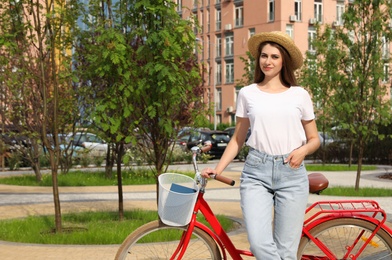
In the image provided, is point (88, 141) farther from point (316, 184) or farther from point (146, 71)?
point (316, 184)

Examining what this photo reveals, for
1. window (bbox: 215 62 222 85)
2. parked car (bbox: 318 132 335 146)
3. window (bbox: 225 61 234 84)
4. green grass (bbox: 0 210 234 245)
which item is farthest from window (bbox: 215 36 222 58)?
green grass (bbox: 0 210 234 245)

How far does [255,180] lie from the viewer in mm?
5020

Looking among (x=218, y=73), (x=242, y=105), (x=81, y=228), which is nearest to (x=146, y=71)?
(x=81, y=228)

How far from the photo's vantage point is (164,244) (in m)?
5.60

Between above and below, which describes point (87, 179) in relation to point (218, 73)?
below

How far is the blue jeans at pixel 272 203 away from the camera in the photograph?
4.94 m

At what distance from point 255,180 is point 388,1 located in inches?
479

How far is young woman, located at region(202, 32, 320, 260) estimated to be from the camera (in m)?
4.96

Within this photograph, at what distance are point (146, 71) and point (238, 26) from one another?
191 feet

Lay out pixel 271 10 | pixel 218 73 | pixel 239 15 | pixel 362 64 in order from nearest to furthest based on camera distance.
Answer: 1. pixel 362 64
2. pixel 271 10
3. pixel 239 15
4. pixel 218 73

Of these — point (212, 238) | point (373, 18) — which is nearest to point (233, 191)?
point (373, 18)

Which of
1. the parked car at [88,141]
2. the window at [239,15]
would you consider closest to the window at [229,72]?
the window at [239,15]

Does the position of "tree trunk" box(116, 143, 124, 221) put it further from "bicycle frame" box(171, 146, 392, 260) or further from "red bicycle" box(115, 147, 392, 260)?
"bicycle frame" box(171, 146, 392, 260)

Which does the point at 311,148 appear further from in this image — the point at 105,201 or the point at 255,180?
the point at 105,201
